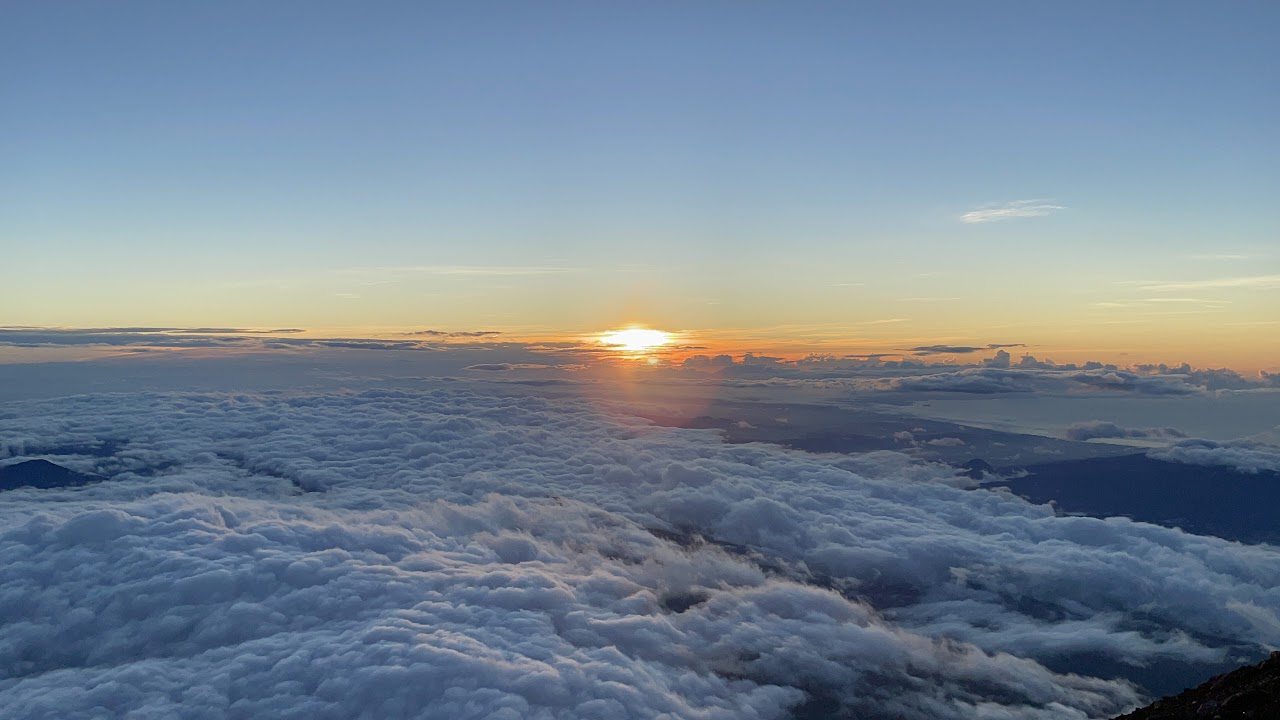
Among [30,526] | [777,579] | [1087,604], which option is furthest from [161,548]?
[1087,604]

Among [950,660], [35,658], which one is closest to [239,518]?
[35,658]

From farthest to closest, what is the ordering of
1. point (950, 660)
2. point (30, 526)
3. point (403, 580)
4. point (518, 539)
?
point (518, 539) < point (950, 660) < point (30, 526) < point (403, 580)

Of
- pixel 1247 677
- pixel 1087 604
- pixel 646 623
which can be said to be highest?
pixel 1247 677

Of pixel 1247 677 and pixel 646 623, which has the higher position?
pixel 1247 677

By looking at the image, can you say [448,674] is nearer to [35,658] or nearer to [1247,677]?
[35,658]

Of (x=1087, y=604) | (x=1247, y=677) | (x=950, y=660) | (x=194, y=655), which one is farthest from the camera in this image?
(x=1087, y=604)

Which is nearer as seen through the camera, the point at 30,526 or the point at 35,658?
the point at 35,658
